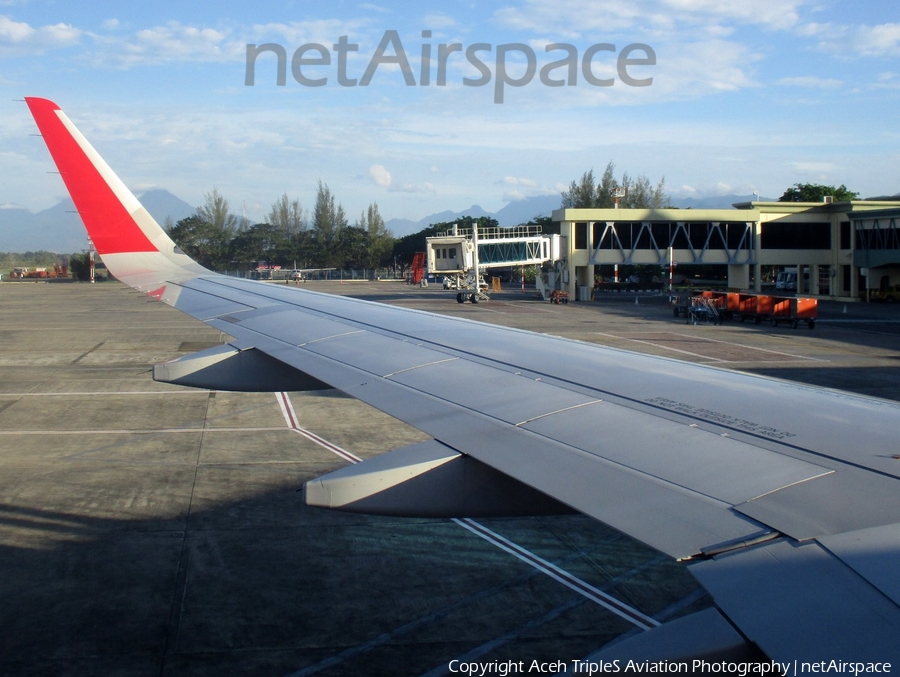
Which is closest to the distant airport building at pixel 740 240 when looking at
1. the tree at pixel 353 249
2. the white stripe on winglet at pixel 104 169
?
the white stripe on winglet at pixel 104 169

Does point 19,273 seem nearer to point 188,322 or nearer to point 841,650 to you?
point 188,322

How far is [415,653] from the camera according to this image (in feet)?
19.2

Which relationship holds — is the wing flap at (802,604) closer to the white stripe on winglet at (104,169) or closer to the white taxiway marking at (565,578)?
the white taxiway marking at (565,578)

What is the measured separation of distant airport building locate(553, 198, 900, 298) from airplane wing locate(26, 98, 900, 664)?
48.0 metres

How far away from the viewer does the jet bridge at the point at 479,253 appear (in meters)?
52.4

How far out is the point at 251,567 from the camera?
7.35 m

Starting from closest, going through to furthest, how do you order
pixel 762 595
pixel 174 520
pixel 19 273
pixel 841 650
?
pixel 841 650
pixel 762 595
pixel 174 520
pixel 19 273

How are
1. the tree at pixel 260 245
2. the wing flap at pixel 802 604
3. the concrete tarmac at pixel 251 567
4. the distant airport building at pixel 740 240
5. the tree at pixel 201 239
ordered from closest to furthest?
1. the wing flap at pixel 802 604
2. the concrete tarmac at pixel 251 567
3. the distant airport building at pixel 740 240
4. the tree at pixel 201 239
5. the tree at pixel 260 245

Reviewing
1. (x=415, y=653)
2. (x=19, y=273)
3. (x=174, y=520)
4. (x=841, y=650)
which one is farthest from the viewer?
(x=19, y=273)

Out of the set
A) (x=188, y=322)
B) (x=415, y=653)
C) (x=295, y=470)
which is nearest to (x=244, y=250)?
(x=188, y=322)

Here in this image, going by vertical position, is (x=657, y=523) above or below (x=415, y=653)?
above

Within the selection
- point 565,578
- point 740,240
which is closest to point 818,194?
point 740,240

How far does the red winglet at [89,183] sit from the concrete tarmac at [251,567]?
323 cm

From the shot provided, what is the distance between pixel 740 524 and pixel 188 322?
114ft
